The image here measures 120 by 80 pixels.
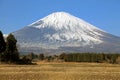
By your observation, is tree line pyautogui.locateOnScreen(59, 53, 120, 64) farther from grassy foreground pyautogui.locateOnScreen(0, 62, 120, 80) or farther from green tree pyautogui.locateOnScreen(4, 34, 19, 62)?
grassy foreground pyautogui.locateOnScreen(0, 62, 120, 80)

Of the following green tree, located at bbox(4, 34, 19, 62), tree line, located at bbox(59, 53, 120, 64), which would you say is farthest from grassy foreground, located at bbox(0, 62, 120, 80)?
tree line, located at bbox(59, 53, 120, 64)

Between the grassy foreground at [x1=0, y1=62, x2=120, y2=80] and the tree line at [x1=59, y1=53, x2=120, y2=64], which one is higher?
the tree line at [x1=59, y1=53, x2=120, y2=64]

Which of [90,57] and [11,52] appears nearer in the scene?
[11,52]

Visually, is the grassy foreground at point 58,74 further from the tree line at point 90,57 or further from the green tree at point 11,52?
the tree line at point 90,57

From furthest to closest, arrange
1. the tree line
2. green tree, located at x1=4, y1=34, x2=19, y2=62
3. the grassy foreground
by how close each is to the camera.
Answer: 1. the tree line
2. green tree, located at x1=4, y1=34, x2=19, y2=62
3. the grassy foreground

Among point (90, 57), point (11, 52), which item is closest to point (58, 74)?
point (11, 52)

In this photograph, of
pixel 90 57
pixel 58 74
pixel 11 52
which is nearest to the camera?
pixel 58 74

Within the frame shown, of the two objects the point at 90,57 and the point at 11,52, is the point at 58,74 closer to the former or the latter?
the point at 11,52

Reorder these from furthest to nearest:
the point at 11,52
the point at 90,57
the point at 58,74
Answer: the point at 90,57 → the point at 11,52 → the point at 58,74

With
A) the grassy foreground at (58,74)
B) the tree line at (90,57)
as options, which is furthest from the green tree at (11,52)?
the tree line at (90,57)

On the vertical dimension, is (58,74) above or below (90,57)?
below

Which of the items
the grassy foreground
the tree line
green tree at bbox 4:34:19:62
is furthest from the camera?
the tree line

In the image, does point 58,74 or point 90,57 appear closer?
point 58,74

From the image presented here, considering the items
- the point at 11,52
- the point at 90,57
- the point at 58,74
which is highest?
the point at 90,57
